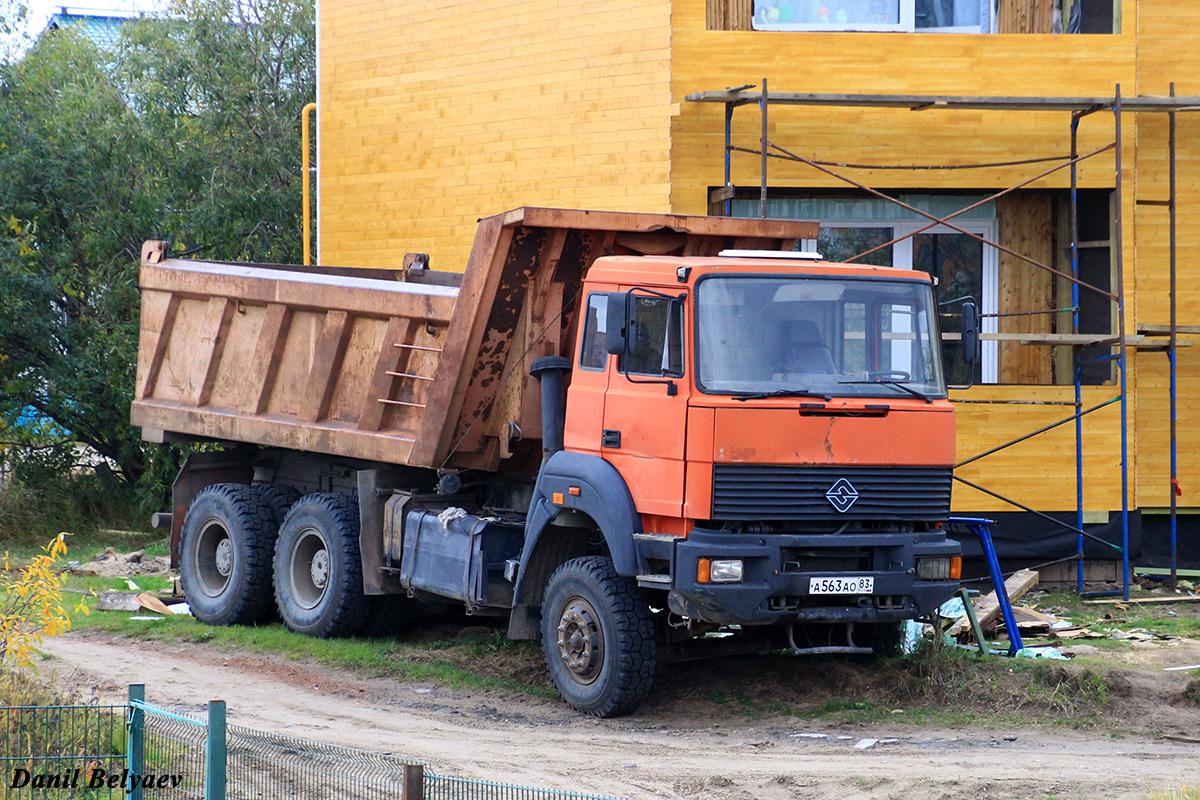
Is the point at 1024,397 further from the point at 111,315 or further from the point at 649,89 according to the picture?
the point at 111,315

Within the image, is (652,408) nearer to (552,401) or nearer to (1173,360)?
(552,401)

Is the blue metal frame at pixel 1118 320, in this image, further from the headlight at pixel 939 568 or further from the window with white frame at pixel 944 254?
the headlight at pixel 939 568

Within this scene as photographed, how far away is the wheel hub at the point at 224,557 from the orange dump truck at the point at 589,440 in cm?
3

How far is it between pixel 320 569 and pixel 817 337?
501cm

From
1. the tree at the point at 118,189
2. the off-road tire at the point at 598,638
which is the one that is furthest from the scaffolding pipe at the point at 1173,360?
the tree at the point at 118,189

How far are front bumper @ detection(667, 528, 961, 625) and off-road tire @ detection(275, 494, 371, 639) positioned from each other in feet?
12.3

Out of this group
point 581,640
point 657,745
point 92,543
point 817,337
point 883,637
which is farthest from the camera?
point 92,543

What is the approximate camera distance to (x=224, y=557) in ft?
40.8

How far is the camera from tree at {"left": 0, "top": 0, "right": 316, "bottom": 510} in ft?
61.6

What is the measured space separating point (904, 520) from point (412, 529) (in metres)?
3.80

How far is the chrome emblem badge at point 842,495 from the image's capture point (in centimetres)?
827

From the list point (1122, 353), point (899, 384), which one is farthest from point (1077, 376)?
point (899, 384)

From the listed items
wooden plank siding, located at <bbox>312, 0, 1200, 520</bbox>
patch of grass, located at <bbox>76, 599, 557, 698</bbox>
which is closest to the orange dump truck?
patch of grass, located at <bbox>76, 599, 557, 698</bbox>

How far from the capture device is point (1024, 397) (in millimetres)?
14180
